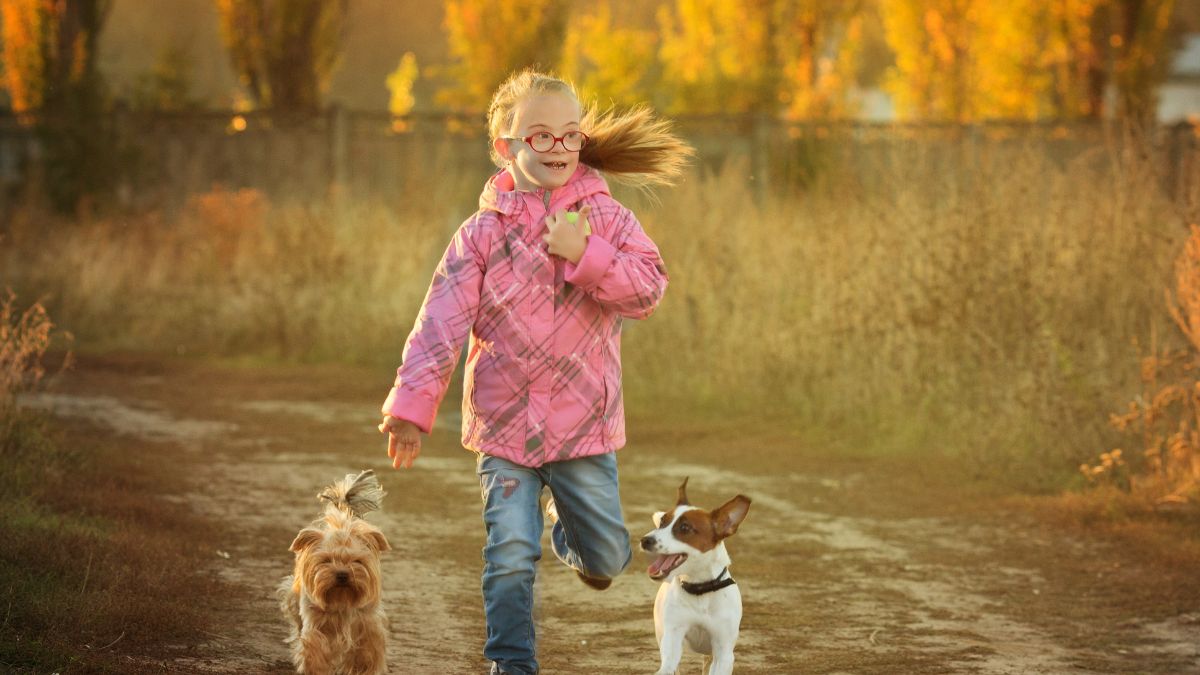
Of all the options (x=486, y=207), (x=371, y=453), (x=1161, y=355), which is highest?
(x=486, y=207)

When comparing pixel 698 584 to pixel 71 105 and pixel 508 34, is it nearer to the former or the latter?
pixel 71 105

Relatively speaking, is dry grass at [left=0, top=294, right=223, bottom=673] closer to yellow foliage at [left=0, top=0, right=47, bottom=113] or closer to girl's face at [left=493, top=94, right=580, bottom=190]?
girl's face at [left=493, top=94, right=580, bottom=190]

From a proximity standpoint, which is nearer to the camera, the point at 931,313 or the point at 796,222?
the point at 931,313

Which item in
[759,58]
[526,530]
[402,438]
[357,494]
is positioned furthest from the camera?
[759,58]

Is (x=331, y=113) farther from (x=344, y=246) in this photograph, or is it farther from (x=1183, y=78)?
(x=1183, y=78)

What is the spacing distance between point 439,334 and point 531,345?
0.30 meters

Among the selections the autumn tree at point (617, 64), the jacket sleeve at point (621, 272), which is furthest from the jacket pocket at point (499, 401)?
the autumn tree at point (617, 64)

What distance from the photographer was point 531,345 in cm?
559

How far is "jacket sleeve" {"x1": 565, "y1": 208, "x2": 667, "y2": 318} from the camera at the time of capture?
5.46 meters

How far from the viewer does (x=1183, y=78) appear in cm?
6203

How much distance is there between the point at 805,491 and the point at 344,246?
9003 mm

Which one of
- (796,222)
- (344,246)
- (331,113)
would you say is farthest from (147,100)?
(796,222)

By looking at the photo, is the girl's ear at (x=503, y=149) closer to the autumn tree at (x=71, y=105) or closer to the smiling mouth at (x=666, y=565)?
the smiling mouth at (x=666, y=565)

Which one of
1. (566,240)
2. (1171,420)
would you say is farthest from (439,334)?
(1171,420)
